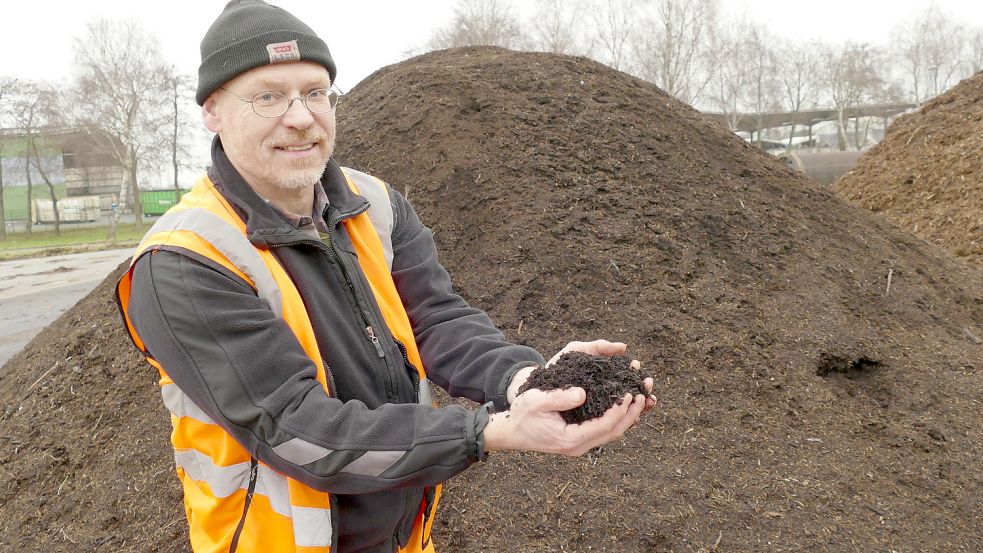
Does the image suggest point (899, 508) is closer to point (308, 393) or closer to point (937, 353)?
point (937, 353)

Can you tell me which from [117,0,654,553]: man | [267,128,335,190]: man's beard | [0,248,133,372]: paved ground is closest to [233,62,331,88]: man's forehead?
[117,0,654,553]: man

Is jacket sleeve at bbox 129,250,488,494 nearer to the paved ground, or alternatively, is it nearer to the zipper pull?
the zipper pull

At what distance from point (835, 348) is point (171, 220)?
11.5ft

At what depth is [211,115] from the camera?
1.86 m

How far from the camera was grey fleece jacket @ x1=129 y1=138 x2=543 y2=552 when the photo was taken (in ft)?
4.79

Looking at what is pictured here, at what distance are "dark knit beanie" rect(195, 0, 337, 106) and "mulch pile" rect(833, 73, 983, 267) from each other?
Answer: 21.9ft

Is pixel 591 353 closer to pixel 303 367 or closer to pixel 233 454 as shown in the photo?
pixel 303 367

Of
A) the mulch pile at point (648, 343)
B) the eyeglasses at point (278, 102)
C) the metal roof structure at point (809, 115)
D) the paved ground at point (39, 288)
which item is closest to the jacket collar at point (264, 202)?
the eyeglasses at point (278, 102)

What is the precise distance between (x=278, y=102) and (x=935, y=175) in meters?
8.47

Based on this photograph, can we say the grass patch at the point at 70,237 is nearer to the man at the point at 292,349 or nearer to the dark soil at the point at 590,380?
the man at the point at 292,349

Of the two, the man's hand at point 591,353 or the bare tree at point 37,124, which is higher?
the bare tree at point 37,124

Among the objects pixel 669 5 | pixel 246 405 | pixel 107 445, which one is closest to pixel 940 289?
pixel 246 405

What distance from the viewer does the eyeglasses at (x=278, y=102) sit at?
1748 millimetres

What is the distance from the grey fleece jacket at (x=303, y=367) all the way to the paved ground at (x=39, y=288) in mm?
5936
